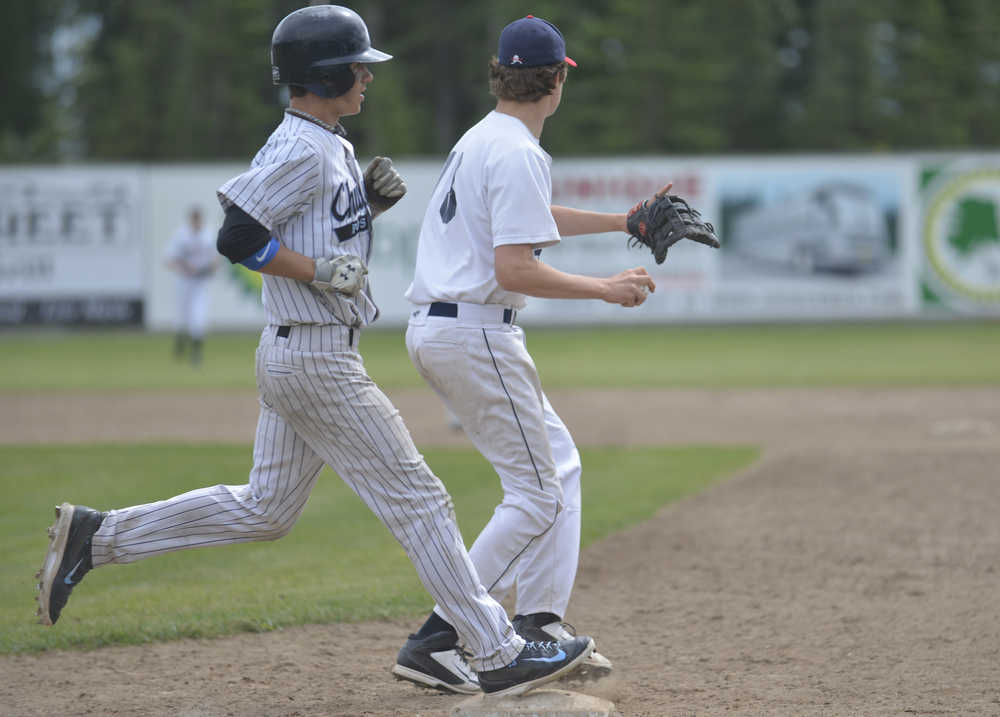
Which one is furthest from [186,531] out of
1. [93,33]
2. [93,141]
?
[93,33]

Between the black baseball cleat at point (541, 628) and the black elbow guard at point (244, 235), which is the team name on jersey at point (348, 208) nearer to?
the black elbow guard at point (244, 235)

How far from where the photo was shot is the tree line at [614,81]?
1369 inches

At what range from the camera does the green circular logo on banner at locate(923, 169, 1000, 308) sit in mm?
21812

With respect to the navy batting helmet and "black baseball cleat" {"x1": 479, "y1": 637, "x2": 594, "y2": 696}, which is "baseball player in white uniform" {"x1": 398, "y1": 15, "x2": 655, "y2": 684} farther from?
the navy batting helmet

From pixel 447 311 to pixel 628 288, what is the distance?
1.89 feet

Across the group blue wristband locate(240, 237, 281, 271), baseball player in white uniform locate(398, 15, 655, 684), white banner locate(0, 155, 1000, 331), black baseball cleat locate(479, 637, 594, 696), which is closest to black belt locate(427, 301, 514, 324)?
baseball player in white uniform locate(398, 15, 655, 684)

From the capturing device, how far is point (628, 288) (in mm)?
4012

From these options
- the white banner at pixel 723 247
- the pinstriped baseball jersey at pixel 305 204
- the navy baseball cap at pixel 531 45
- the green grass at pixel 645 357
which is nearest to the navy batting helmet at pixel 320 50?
the pinstriped baseball jersey at pixel 305 204

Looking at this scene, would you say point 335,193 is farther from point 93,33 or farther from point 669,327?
point 93,33

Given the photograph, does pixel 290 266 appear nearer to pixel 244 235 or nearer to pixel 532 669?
pixel 244 235

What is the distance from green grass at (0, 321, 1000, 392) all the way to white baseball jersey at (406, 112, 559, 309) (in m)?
10.4

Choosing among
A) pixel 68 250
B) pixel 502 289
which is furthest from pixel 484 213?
pixel 68 250

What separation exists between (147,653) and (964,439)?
741 cm

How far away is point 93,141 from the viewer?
39000mm
